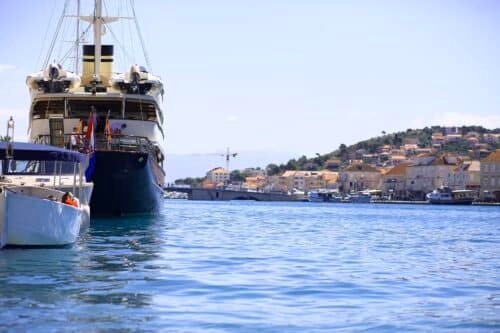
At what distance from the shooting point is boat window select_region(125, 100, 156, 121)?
4325 cm

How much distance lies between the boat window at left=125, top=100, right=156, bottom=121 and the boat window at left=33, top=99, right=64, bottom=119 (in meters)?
3.26

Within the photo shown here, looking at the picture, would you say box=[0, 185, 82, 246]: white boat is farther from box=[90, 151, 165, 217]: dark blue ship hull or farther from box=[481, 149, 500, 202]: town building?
box=[481, 149, 500, 202]: town building

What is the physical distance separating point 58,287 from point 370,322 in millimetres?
5816

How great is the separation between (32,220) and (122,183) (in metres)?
17.3

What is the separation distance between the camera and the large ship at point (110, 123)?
38.5 metres

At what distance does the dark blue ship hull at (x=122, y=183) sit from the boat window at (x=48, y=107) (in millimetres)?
5273

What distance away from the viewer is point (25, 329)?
1150 cm

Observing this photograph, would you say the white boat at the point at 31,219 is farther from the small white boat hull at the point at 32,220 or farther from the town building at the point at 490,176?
the town building at the point at 490,176

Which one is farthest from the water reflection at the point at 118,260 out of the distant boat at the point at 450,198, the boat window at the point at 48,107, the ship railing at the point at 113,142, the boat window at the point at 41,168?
the distant boat at the point at 450,198

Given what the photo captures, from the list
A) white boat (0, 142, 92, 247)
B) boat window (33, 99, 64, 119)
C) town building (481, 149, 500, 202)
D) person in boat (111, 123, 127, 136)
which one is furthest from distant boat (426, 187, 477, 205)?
white boat (0, 142, 92, 247)

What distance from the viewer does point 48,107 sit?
41.6 m

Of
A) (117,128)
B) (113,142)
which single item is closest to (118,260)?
(113,142)

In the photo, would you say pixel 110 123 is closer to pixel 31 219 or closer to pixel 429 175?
pixel 31 219

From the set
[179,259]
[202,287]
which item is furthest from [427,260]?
[202,287]
